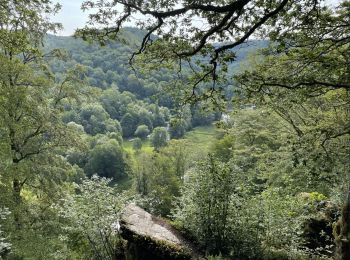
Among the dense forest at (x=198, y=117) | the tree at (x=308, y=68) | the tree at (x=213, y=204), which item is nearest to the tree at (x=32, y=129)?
the dense forest at (x=198, y=117)

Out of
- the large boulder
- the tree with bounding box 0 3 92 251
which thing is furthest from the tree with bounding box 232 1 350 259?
the tree with bounding box 0 3 92 251

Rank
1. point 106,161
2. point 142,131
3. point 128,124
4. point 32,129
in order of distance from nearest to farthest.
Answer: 1. point 32,129
2. point 106,161
3. point 142,131
4. point 128,124

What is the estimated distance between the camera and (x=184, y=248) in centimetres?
782

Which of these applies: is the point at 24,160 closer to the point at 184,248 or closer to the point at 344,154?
the point at 184,248

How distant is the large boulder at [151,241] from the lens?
772 cm

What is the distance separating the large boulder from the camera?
7.72m

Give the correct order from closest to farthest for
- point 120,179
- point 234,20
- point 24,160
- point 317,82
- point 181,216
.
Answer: point 234,20 → point 317,82 → point 181,216 → point 24,160 → point 120,179

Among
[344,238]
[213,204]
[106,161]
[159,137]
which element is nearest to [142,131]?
[159,137]

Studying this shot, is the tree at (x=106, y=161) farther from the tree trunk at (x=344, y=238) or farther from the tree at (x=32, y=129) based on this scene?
the tree trunk at (x=344, y=238)

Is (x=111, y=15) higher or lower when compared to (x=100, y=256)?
higher

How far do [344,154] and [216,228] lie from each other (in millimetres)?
7407

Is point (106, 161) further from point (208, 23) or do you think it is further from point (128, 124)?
point (208, 23)

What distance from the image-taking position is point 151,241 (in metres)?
7.89

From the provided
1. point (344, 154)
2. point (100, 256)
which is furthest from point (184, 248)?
point (344, 154)
